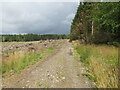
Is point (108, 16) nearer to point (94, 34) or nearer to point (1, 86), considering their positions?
point (1, 86)

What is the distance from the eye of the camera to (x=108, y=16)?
4.67 m

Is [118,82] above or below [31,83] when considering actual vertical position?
above

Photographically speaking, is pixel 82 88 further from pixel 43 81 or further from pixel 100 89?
pixel 43 81

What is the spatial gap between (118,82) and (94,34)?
33.1ft

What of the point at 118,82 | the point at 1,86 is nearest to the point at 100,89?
the point at 118,82

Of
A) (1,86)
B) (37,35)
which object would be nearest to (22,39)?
(37,35)

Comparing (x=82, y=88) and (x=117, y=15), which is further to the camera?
(x=117, y=15)

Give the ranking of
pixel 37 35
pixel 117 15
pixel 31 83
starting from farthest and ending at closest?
pixel 37 35, pixel 117 15, pixel 31 83

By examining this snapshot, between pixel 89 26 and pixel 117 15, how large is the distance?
9902 mm

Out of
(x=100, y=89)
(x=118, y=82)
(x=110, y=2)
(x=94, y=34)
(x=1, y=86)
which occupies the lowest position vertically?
(x=1, y=86)

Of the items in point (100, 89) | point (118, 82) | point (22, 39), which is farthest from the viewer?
point (22, 39)

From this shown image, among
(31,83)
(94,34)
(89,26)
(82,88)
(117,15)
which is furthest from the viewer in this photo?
(89,26)

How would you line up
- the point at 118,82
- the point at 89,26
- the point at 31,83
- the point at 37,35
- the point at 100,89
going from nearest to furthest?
1. the point at 118,82
2. the point at 100,89
3. the point at 31,83
4. the point at 89,26
5. the point at 37,35

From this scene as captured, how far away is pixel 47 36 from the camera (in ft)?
327
